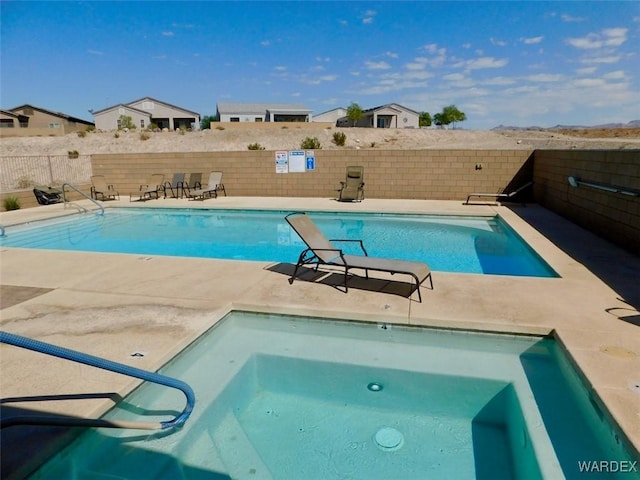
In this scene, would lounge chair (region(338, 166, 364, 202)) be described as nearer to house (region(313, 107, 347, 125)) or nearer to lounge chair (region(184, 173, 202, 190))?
lounge chair (region(184, 173, 202, 190))

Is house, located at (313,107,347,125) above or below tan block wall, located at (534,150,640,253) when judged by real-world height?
above

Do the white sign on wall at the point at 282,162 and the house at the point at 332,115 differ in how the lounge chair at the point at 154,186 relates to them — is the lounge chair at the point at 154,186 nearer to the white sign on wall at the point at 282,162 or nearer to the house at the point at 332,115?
the white sign on wall at the point at 282,162

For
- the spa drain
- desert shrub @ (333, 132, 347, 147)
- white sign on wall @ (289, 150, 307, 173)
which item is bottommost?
the spa drain

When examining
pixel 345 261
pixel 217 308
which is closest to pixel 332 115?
pixel 345 261

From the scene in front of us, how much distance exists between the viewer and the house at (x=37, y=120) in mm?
52562

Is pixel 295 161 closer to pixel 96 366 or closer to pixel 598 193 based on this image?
pixel 598 193

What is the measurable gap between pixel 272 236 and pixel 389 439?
7.38 m

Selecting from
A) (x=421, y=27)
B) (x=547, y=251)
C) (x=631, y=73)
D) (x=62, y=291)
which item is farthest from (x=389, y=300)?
(x=631, y=73)

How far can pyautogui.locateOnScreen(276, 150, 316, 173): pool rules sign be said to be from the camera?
14.1m

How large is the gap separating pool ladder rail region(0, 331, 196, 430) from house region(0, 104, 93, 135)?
58.5 m

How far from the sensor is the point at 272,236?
988cm

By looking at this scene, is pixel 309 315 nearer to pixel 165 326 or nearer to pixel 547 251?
pixel 165 326

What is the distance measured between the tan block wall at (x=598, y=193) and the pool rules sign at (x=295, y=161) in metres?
7.25

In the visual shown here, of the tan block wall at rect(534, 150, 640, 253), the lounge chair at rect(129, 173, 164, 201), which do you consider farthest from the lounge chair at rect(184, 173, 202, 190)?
the tan block wall at rect(534, 150, 640, 253)
